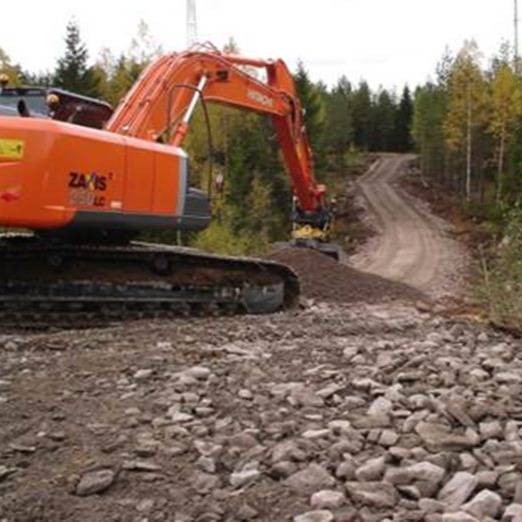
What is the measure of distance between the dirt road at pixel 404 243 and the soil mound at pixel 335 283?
2.03m

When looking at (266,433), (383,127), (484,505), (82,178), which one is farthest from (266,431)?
(383,127)

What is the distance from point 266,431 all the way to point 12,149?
15.2ft

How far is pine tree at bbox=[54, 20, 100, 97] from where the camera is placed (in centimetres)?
3828

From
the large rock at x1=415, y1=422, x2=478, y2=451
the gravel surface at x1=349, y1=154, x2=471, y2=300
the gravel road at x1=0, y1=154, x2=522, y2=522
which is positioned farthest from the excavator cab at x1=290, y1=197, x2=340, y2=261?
the large rock at x1=415, y1=422, x2=478, y2=451

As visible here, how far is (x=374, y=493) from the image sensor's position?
11.7 ft

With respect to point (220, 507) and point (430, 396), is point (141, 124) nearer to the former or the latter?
point (430, 396)

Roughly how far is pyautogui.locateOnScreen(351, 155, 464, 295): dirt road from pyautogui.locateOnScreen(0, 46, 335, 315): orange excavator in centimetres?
654

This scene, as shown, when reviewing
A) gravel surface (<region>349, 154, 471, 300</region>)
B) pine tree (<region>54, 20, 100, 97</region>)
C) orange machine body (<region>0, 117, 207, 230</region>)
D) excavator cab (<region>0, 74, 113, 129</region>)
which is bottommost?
gravel surface (<region>349, 154, 471, 300</region>)

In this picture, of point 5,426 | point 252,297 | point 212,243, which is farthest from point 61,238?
point 212,243

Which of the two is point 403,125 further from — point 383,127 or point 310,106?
point 310,106

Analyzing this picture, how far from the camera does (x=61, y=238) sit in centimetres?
937

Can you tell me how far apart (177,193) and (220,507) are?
244 inches

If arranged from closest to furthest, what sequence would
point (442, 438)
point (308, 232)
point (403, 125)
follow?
point (442, 438) < point (308, 232) < point (403, 125)

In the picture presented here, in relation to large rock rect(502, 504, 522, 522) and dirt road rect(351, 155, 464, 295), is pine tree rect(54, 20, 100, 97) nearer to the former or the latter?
dirt road rect(351, 155, 464, 295)
